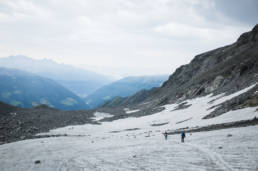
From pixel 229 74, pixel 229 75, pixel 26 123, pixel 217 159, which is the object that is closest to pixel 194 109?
pixel 229 75

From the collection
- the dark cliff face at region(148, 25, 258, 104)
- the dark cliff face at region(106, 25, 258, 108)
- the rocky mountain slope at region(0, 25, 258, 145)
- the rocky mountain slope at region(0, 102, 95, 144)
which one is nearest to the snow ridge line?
the rocky mountain slope at region(0, 25, 258, 145)

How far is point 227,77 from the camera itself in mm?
64625

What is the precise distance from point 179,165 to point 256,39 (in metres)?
93.8

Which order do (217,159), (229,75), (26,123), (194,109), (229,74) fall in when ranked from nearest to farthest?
(217,159) < (194,109) < (26,123) < (229,75) < (229,74)

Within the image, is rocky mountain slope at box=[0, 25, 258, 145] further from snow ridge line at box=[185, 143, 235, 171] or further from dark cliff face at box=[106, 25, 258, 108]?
snow ridge line at box=[185, 143, 235, 171]

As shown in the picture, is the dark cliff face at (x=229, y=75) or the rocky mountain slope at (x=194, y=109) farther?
the dark cliff face at (x=229, y=75)

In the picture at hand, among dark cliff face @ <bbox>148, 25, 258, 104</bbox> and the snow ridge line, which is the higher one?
dark cliff face @ <bbox>148, 25, 258, 104</bbox>

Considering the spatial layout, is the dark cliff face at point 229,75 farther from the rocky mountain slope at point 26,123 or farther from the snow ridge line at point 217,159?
the rocky mountain slope at point 26,123

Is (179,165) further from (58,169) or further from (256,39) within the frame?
(256,39)

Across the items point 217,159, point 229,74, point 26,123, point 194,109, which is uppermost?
point 229,74

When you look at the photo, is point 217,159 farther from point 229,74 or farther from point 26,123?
point 229,74

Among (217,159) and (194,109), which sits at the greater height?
(194,109)

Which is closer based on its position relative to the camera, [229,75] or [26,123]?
[26,123]

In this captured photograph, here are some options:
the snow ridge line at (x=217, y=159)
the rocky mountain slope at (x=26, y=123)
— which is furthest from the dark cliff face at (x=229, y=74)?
the rocky mountain slope at (x=26, y=123)
